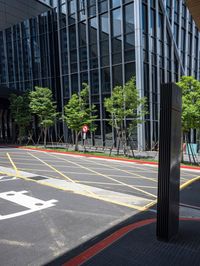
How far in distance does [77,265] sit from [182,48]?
35.3 metres

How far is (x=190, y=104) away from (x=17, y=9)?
2275cm

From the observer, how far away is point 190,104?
691 inches

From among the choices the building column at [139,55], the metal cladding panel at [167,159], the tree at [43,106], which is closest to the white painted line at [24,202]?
the metal cladding panel at [167,159]

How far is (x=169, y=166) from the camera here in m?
5.48

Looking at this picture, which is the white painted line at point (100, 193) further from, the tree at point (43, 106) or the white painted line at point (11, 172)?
the tree at point (43, 106)

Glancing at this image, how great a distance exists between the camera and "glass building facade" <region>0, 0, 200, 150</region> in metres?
27.1

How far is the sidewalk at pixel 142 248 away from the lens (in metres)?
4.71

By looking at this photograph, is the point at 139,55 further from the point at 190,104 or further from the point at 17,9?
the point at 17,9

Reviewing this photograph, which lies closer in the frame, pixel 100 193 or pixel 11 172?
pixel 100 193

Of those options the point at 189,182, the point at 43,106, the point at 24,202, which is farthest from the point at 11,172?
the point at 43,106

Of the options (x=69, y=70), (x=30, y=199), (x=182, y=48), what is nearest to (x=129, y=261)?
(x=30, y=199)

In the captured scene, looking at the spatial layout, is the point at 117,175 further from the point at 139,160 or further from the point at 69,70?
the point at 69,70

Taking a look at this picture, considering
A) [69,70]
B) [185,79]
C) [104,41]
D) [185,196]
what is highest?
[104,41]

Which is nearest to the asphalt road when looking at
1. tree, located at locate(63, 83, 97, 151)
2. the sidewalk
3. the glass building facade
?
the sidewalk
